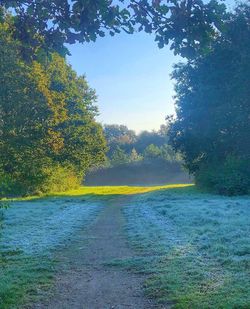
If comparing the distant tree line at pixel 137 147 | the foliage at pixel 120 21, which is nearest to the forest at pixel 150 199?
the foliage at pixel 120 21

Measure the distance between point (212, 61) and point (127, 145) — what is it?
7739 cm

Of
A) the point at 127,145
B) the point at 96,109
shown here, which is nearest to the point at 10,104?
the point at 96,109

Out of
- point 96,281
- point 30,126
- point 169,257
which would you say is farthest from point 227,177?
point 96,281

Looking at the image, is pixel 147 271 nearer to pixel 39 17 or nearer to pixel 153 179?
pixel 39 17

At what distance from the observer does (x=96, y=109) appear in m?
58.8

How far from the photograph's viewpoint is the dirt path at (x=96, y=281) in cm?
691

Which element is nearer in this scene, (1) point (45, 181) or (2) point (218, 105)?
(2) point (218, 105)

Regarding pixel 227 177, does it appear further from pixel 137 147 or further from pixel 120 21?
pixel 137 147

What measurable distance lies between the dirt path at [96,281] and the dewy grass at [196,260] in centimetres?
35

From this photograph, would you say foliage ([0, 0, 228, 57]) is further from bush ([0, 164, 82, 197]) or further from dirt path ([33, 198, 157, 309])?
bush ([0, 164, 82, 197])

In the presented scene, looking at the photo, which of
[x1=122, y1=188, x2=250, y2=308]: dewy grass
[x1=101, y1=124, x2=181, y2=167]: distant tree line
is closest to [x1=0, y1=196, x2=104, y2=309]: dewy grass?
[x1=122, y1=188, x2=250, y2=308]: dewy grass

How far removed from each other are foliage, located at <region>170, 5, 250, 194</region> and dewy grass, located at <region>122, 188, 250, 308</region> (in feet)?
70.6

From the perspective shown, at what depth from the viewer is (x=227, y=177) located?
110 feet

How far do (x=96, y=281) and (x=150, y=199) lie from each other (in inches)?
846
